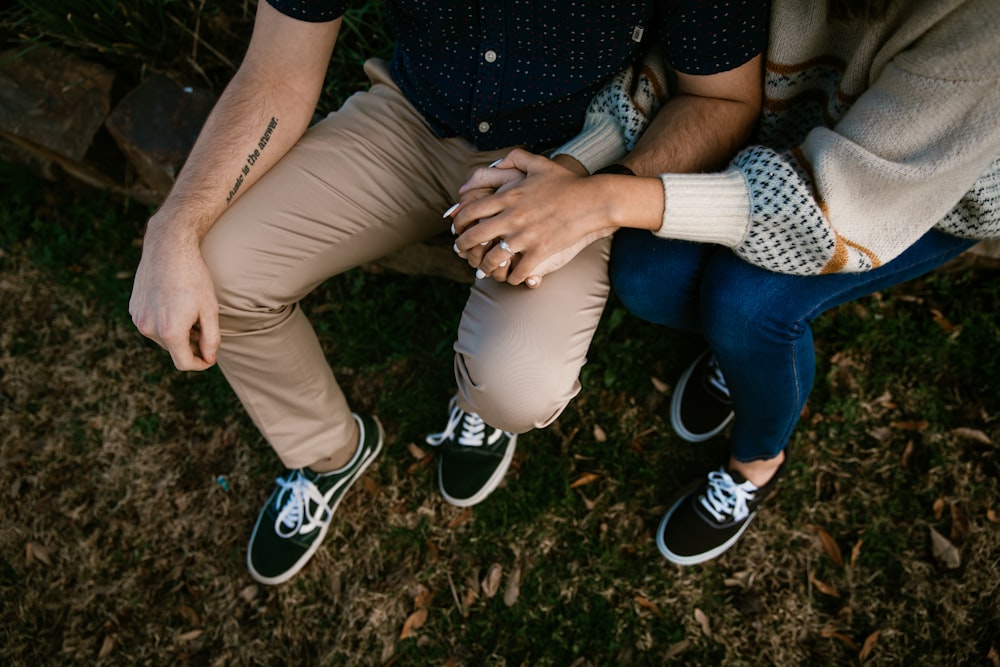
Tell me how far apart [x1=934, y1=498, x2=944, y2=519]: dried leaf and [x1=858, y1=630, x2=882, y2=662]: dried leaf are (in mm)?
554

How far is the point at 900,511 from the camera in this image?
269 centimetres

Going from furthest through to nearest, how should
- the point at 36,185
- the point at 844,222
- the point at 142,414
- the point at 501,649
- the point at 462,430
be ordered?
the point at 36,185, the point at 142,414, the point at 462,430, the point at 501,649, the point at 844,222

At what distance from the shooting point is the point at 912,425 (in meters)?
2.82

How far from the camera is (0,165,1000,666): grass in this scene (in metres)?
2.55

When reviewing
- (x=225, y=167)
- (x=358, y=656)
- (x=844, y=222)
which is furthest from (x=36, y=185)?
(x=844, y=222)

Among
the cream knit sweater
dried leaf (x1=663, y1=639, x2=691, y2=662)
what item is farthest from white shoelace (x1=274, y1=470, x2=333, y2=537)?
the cream knit sweater

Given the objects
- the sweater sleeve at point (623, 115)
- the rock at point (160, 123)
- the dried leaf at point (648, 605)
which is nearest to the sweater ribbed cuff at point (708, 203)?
the sweater sleeve at point (623, 115)

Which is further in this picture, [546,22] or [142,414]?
[142,414]

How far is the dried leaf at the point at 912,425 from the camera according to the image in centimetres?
281

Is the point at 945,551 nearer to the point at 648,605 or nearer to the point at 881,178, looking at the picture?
the point at 648,605

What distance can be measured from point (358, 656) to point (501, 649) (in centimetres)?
57

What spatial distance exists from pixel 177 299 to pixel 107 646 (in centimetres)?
171

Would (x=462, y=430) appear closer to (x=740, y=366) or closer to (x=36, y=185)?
(x=740, y=366)

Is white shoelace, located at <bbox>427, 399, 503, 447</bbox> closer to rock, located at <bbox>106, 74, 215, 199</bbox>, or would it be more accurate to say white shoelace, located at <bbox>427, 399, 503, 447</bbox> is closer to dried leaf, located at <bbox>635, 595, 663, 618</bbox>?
dried leaf, located at <bbox>635, 595, 663, 618</bbox>
